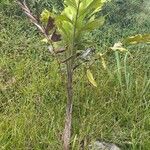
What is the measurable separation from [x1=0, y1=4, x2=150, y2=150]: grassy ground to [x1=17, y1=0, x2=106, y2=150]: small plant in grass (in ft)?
0.91

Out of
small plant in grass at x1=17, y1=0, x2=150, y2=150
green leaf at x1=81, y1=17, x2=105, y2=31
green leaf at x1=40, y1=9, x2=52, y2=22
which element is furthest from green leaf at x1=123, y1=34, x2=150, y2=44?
green leaf at x1=40, y1=9, x2=52, y2=22

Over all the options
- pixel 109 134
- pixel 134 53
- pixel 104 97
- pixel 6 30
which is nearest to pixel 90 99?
pixel 104 97

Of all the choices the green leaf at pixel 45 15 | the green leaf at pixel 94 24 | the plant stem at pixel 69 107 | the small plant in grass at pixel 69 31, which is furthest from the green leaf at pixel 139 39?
the green leaf at pixel 45 15

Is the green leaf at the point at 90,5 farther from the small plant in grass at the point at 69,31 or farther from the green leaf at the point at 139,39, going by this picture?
the green leaf at the point at 139,39

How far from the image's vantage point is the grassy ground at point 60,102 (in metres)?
3.63

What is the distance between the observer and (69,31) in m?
3.55

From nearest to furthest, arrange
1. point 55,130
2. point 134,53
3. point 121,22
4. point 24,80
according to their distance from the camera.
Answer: point 55,130, point 24,80, point 134,53, point 121,22

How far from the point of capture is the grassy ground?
3.63 meters

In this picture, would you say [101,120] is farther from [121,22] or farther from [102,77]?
[121,22]

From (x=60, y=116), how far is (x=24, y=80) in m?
0.55

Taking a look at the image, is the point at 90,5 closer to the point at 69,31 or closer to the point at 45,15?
the point at 69,31

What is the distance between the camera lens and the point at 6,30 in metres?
5.00

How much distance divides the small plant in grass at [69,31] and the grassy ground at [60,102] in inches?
10.9

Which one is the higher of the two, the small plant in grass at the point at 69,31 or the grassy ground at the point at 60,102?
the small plant in grass at the point at 69,31
